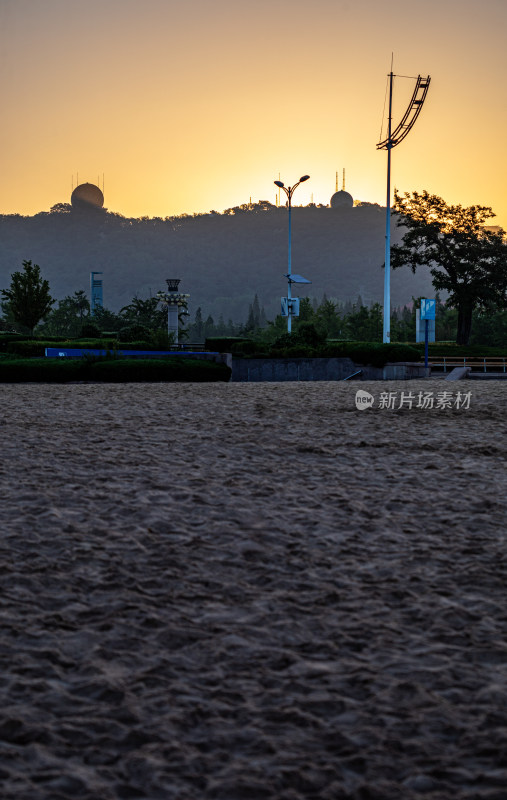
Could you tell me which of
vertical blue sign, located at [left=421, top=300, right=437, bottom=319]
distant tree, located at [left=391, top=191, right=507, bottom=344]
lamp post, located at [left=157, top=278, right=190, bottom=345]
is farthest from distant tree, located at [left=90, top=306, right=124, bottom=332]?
vertical blue sign, located at [left=421, top=300, right=437, bottom=319]

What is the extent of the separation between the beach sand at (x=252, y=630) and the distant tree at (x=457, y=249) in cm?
5173

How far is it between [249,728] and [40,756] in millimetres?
921

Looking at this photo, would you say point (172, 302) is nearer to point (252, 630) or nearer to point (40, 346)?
point (40, 346)

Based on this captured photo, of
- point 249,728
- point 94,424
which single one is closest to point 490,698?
point 249,728

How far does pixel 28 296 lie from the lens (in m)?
47.4

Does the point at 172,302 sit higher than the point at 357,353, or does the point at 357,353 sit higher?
the point at 172,302

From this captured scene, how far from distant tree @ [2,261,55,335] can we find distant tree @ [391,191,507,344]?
2855 cm

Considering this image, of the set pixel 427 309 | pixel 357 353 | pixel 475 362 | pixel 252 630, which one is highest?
pixel 427 309

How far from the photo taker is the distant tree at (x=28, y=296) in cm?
4744

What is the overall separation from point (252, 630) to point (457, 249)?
194ft

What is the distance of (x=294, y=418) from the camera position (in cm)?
1524

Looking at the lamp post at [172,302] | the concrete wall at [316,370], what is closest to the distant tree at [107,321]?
the lamp post at [172,302]

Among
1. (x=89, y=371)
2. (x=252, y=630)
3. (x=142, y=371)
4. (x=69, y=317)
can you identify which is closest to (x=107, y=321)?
(x=69, y=317)

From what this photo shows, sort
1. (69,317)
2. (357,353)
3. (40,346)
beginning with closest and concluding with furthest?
(357,353), (40,346), (69,317)
